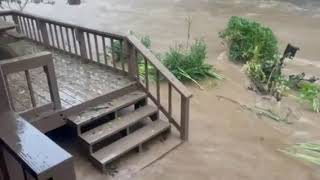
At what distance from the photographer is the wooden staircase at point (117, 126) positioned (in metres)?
3.60

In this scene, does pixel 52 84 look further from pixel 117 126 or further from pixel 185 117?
pixel 185 117

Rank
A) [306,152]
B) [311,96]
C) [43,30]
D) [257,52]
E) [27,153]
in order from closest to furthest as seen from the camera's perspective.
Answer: [27,153] → [306,152] → [311,96] → [43,30] → [257,52]

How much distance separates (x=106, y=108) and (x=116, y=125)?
23 cm

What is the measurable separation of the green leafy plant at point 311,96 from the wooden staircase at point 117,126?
8.34ft

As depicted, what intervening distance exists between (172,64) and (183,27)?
529cm

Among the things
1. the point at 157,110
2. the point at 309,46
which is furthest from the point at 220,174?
the point at 309,46

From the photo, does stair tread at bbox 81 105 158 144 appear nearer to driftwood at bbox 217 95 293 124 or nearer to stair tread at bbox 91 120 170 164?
Result: stair tread at bbox 91 120 170 164

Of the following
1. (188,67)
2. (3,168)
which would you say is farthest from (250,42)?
(3,168)

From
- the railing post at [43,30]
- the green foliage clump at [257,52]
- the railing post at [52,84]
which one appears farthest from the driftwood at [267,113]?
the railing post at [43,30]

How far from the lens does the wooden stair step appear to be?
3568 mm

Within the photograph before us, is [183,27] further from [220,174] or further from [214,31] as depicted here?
[220,174]

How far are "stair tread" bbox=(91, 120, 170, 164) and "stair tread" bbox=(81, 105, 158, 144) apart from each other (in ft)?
0.44

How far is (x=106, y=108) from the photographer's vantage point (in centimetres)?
390

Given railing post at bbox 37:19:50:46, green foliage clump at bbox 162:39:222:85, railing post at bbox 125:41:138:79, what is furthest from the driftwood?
railing post at bbox 37:19:50:46
